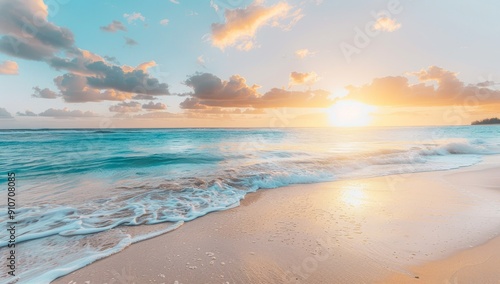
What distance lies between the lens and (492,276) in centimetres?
313

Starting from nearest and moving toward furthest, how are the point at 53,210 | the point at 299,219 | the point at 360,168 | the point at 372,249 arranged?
the point at 372,249
the point at 299,219
the point at 53,210
the point at 360,168

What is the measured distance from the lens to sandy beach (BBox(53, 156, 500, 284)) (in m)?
3.18

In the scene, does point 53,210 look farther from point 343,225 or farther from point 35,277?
point 343,225

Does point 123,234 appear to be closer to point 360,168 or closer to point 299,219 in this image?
point 299,219

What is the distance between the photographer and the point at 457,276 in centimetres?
313


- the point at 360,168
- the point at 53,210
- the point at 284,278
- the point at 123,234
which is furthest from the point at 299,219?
the point at 360,168

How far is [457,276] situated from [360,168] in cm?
936

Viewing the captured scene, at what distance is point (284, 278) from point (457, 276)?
2.30 metres

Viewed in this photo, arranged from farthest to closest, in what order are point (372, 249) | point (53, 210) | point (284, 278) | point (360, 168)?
point (360, 168) < point (53, 210) < point (372, 249) < point (284, 278)

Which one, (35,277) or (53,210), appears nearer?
(35,277)

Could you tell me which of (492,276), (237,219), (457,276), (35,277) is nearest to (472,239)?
(492,276)

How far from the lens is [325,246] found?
13.0 feet

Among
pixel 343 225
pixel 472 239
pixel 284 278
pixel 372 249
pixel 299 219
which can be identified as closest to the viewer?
pixel 284 278

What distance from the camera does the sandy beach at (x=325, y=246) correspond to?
10.4 feet
